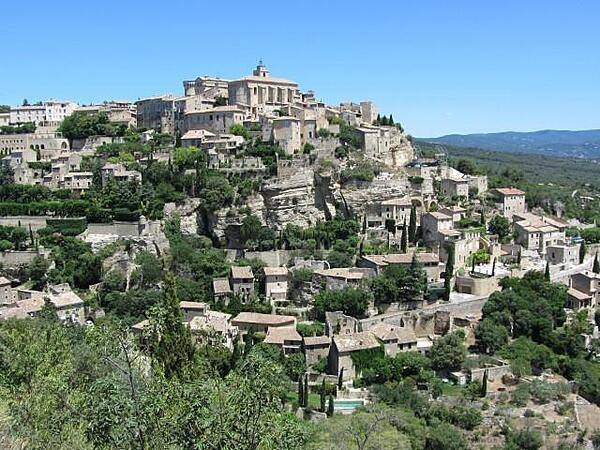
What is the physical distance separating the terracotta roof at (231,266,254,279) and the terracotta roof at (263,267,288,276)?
0.96 meters

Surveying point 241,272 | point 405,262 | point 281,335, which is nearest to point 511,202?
point 405,262

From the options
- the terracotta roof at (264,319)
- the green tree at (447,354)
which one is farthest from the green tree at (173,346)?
the green tree at (447,354)

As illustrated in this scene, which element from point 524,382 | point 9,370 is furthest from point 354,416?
point 9,370

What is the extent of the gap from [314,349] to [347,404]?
4.11 m

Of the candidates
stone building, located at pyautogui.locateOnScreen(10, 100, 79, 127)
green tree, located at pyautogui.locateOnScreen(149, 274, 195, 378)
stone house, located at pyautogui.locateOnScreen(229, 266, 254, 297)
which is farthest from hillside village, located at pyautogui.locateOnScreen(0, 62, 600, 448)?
stone building, located at pyautogui.locateOnScreen(10, 100, 79, 127)

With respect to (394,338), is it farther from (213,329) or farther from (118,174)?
(118,174)

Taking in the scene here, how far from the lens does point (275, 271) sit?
38.4 metres

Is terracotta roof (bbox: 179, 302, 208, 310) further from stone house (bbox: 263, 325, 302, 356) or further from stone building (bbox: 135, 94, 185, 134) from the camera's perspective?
stone building (bbox: 135, 94, 185, 134)

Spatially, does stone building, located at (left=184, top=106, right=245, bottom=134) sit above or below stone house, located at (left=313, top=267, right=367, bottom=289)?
above

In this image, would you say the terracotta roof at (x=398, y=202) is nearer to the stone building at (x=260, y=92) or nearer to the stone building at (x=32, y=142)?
the stone building at (x=260, y=92)

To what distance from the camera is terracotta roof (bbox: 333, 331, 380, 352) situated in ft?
101

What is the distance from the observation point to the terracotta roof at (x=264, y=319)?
33.9 metres

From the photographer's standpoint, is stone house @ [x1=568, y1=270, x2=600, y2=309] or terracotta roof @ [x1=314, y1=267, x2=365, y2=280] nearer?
terracotta roof @ [x1=314, y1=267, x2=365, y2=280]

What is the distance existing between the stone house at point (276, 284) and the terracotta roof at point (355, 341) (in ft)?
20.5
